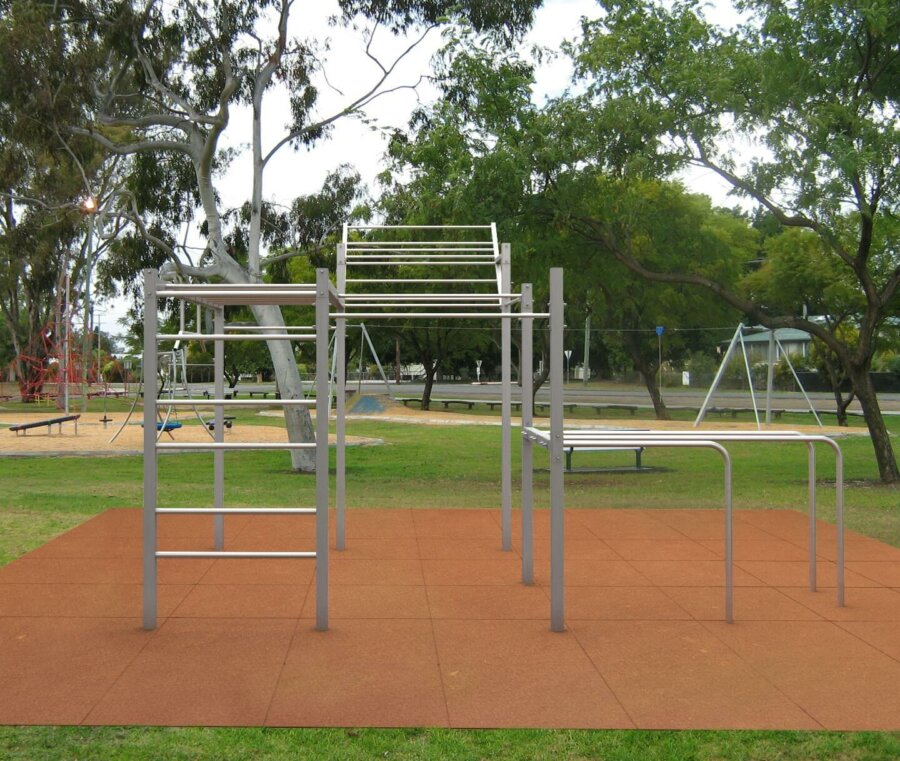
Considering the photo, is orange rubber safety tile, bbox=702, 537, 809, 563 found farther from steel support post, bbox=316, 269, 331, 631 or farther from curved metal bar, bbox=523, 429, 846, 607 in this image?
steel support post, bbox=316, 269, 331, 631

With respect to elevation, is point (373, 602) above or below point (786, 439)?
below

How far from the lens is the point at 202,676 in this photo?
443 centimetres

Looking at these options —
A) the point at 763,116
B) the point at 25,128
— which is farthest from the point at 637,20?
the point at 25,128

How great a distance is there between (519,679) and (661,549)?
11.5 ft

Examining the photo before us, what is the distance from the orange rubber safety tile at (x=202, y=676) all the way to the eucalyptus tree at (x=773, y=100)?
8014mm

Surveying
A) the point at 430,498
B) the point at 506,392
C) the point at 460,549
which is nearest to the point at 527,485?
the point at 506,392

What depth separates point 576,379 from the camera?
44.6 metres

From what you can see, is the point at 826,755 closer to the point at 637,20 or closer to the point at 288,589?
the point at 288,589

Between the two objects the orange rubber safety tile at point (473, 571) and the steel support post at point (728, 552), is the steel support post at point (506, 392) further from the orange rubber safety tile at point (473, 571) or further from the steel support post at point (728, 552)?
the steel support post at point (728, 552)

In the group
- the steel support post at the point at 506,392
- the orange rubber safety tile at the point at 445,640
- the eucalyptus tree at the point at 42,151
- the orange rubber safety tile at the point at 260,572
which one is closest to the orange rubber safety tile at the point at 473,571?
the orange rubber safety tile at the point at 445,640

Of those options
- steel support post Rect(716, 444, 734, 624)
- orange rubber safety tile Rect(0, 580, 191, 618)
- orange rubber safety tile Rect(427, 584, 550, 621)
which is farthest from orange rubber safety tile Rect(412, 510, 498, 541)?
steel support post Rect(716, 444, 734, 624)

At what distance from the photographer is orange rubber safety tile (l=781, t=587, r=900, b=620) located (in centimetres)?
564

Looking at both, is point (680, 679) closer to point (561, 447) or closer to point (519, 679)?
point (519, 679)

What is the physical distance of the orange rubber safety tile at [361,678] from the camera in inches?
154
